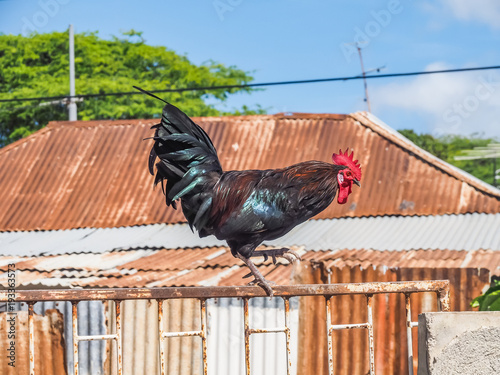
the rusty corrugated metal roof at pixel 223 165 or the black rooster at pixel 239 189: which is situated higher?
the rusty corrugated metal roof at pixel 223 165

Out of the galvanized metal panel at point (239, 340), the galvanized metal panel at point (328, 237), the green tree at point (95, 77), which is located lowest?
the galvanized metal panel at point (239, 340)

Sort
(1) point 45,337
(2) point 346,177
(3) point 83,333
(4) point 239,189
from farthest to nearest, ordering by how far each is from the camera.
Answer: (1) point 45,337 → (3) point 83,333 → (4) point 239,189 → (2) point 346,177

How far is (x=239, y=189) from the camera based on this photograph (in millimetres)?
4934

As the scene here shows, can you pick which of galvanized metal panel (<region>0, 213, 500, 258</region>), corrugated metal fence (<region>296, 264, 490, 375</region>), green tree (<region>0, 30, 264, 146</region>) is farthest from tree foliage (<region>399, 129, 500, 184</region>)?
corrugated metal fence (<region>296, 264, 490, 375</region>)

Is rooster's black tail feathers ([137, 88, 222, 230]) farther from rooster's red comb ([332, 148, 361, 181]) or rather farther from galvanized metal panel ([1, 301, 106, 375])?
galvanized metal panel ([1, 301, 106, 375])

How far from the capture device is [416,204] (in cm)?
1373

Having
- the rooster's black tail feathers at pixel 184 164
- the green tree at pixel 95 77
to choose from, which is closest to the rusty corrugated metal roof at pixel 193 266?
the rooster's black tail feathers at pixel 184 164

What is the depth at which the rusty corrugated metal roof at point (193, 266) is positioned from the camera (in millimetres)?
10781

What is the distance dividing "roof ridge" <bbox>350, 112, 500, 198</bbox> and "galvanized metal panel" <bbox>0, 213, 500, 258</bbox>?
2.89 ft

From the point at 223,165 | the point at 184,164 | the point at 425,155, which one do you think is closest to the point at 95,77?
the point at 223,165

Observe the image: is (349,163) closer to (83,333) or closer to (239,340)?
(239,340)

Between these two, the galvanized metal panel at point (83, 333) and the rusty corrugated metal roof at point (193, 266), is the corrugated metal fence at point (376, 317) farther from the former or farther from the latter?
the galvanized metal panel at point (83, 333)

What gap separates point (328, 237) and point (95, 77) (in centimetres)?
2114

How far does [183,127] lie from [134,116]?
24.6m
